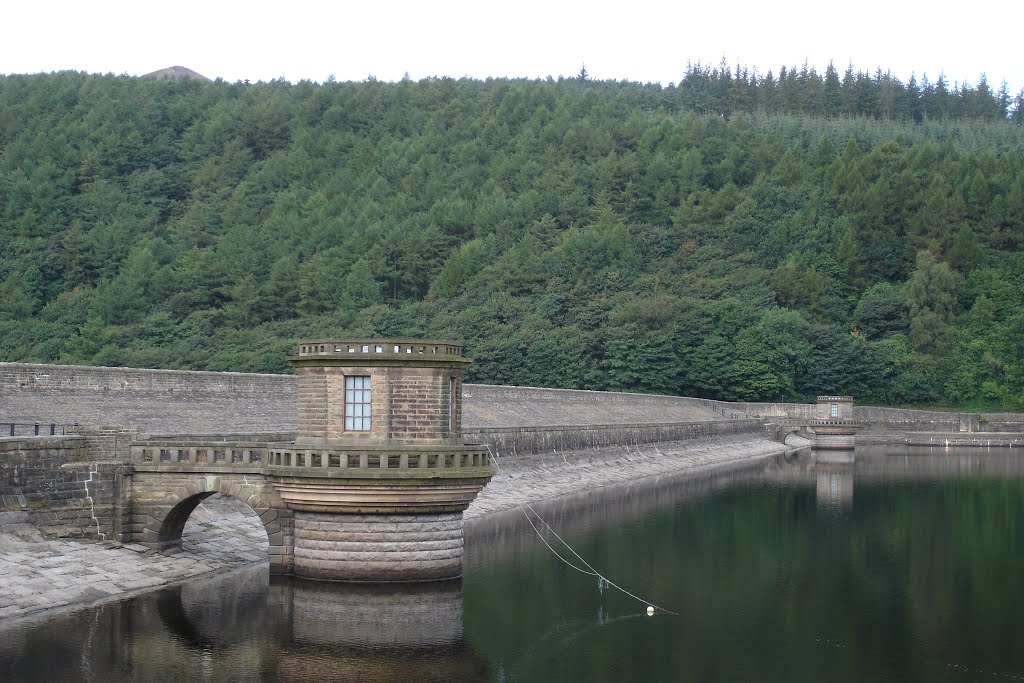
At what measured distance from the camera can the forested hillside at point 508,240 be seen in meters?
111

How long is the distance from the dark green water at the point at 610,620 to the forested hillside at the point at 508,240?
61628mm

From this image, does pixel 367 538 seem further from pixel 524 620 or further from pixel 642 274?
pixel 642 274

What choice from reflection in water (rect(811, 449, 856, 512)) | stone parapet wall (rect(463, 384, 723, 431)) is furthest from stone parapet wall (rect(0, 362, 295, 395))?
reflection in water (rect(811, 449, 856, 512))

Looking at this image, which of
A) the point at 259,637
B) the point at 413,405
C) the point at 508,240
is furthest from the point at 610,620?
the point at 508,240

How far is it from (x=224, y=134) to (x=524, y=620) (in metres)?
144

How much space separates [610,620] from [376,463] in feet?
22.4

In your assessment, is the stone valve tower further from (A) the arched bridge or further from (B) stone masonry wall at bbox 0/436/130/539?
(B) stone masonry wall at bbox 0/436/130/539

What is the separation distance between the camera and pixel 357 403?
102 ft

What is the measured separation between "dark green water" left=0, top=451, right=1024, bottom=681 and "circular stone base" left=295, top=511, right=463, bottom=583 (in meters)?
0.54

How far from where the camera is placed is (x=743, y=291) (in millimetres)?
124812

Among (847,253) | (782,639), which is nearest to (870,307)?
(847,253)

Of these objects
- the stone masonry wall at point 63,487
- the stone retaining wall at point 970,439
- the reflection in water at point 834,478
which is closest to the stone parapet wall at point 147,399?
the stone masonry wall at point 63,487

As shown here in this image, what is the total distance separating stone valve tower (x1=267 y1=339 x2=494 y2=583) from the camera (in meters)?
30.3

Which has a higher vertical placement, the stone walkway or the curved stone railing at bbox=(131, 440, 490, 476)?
the curved stone railing at bbox=(131, 440, 490, 476)
